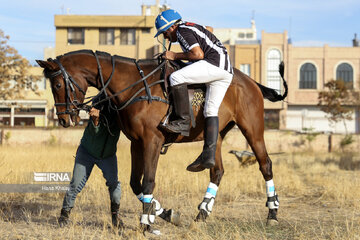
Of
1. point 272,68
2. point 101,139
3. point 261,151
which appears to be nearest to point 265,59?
point 272,68

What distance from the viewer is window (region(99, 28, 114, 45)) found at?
57438 mm

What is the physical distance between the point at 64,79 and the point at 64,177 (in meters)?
4.99

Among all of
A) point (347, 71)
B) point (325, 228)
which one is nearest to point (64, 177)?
point (325, 228)

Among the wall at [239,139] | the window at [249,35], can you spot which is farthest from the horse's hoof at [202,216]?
the window at [249,35]

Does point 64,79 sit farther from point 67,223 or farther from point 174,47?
point 174,47

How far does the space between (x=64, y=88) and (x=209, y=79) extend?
195 centimetres

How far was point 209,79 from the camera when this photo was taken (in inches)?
260

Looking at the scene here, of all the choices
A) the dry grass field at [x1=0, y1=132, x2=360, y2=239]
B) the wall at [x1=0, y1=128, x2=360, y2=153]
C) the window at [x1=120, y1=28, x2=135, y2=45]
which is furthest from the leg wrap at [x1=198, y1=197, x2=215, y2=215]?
the window at [x1=120, y1=28, x2=135, y2=45]

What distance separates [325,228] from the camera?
6.84 metres

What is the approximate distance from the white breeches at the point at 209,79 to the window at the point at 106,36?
51996 mm

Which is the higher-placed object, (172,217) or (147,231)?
(172,217)

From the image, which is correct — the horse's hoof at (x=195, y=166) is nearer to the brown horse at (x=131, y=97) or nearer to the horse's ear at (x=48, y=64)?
the brown horse at (x=131, y=97)

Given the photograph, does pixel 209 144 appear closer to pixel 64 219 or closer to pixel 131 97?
pixel 131 97

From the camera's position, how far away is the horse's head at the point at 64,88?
19.7 feet
